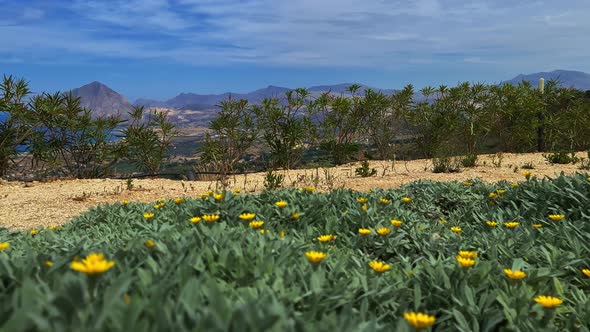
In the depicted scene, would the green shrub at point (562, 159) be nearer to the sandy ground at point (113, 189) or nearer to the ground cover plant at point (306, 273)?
the sandy ground at point (113, 189)

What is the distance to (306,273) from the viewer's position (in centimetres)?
168

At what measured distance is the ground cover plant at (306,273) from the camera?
1.05 metres

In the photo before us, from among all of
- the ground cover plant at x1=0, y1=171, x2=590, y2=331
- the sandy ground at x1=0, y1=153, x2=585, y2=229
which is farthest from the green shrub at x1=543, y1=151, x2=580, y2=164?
the ground cover plant at x1=0, y1=171, x2=590, y2=331

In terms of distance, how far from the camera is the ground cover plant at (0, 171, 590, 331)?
105 centimetres

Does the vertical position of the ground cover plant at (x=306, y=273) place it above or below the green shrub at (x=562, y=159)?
below

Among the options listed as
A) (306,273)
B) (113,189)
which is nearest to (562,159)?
(113,189)

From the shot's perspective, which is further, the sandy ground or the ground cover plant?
the sandy ground

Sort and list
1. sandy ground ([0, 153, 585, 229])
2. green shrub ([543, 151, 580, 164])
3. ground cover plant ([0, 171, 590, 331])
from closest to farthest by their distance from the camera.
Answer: ground cover plant ([0, 171, 590, 331]) → sandy ground ([0, 153, 585, 229]) → green shrub ([543, 151, 580, 164])

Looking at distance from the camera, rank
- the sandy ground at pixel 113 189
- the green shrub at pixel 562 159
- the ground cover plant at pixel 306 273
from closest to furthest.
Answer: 1. the ground cover plant at pixel 306 273
2. the sandy ground at pixel 113 189
3. the green shrub at pixel 562 159

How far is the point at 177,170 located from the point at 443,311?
8.28 meters

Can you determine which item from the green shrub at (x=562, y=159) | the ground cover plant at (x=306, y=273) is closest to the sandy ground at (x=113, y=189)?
the green shrub at (x=562, y=159)

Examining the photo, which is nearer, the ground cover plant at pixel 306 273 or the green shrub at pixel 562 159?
the ground cover plant at pixel 306 273

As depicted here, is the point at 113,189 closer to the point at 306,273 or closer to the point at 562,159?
the point at 306,273

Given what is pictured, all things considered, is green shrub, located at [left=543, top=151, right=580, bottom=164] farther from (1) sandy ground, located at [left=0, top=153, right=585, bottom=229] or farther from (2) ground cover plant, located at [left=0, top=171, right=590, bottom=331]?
(2) ground cover plant, located at [left=0, top=171, right=590, bottom=331]
